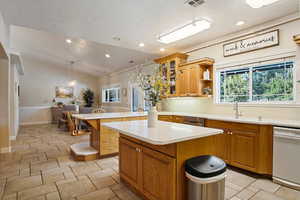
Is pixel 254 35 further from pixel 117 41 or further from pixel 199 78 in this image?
pixel 117 41

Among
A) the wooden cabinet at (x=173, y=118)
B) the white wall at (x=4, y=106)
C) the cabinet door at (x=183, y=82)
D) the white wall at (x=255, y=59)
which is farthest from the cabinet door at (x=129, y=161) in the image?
the white wall at (x=4, y=106)

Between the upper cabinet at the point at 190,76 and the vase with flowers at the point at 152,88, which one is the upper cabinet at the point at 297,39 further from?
the vase with flowers at the point at 152,88

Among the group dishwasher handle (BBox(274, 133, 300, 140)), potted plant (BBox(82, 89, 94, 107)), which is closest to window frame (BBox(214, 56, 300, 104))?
dishwasher handle (BBox(274, 133, 300, 140))

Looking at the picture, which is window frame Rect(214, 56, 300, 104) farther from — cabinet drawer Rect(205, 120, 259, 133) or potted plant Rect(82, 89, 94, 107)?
potted plant Rect(82, 89, 94, 107)

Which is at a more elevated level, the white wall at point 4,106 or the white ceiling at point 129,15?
the white ceiling at point 129,15

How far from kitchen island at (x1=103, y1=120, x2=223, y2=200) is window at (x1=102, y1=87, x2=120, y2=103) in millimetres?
6171

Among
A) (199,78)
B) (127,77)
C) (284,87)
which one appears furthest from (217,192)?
(127,77)

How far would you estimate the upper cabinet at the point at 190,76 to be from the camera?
3971mm

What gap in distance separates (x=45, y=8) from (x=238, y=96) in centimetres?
403

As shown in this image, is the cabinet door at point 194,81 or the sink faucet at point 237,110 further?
the cabinet door at point 194,81

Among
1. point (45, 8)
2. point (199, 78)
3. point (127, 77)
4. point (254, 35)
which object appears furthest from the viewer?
point (127, 77)

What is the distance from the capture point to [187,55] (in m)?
4.67

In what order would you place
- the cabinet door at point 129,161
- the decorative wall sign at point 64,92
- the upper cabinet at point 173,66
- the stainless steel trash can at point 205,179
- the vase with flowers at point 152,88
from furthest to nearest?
1. the decorative wall sign at point 64,92
2. the upper cabinet at point 173,66
3. the vase with flowers at point 152,88
4. the cabinet door at point 129,161
5. the stainless steel trash can at point 205,179

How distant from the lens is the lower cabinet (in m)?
1.64
